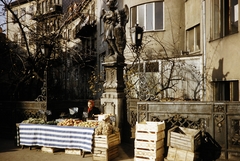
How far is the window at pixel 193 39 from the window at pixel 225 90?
375 cm

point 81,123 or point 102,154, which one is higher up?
point 81,123

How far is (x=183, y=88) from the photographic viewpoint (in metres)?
15.5

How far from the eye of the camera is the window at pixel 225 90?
37.3ft

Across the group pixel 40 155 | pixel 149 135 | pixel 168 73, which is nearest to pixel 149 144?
pixel 149 135

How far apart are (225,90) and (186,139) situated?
21.3ft

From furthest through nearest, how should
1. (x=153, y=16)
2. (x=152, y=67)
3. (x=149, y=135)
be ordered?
(x=153, y=16) < (x=152, y=67) < (x=149, y=135)

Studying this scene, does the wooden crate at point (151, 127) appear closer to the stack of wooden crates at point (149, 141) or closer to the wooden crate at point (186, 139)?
the stack of wooden crates at point (149, 141)

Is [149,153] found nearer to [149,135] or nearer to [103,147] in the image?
[149,135]

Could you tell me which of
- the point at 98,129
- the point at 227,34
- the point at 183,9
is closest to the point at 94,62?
the point at 183,9

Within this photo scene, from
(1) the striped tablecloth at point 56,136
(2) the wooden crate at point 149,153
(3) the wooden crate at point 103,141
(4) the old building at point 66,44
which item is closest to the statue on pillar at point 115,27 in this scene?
(1) the striped tablecloth at point 56,136

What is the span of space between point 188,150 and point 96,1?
20.3 metres

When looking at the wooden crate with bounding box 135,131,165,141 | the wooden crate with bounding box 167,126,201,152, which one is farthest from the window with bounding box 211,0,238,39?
the wooden crate with bounding box 135,131,165,141

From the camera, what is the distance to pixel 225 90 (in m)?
12.5

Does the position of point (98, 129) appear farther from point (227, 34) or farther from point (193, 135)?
point (227, 34)
